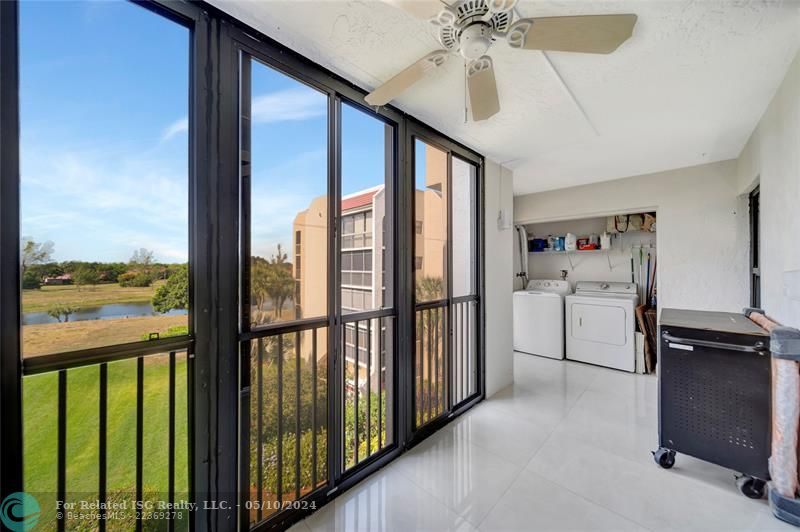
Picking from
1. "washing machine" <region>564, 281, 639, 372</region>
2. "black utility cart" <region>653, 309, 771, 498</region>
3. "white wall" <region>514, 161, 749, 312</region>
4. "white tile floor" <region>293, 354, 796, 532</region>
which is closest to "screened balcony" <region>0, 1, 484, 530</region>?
"white tile floor" <region>293, 354, 796, 532</region>

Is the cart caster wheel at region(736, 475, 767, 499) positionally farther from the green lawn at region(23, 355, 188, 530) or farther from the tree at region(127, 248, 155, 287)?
the tree at region(127, 248, 155, 287)

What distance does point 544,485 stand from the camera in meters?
1.81

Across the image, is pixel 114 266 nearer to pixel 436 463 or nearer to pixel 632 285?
pixel 436 463

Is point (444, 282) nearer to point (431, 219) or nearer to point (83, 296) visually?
point (431, 219)

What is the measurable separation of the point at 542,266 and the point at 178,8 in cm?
500

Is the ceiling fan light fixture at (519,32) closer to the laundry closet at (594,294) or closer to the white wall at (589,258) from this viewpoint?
the laundry closet at (594,294)

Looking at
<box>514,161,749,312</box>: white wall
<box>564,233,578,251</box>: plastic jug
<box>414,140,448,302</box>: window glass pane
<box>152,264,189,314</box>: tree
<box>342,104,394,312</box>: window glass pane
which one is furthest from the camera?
<box>564,233,578,251</box>: plastic jug

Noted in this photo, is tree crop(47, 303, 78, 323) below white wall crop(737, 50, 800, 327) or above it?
below

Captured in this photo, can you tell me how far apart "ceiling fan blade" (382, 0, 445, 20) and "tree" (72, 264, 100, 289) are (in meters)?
1.37

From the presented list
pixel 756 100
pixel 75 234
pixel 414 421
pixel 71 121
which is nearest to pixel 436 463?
pixel 414 421

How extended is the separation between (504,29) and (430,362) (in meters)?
2.22

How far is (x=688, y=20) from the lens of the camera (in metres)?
1.33

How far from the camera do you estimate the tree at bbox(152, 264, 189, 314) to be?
1215 mm

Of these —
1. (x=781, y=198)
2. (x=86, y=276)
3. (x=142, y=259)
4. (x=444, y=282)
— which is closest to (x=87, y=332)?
(x=86, y=276)
